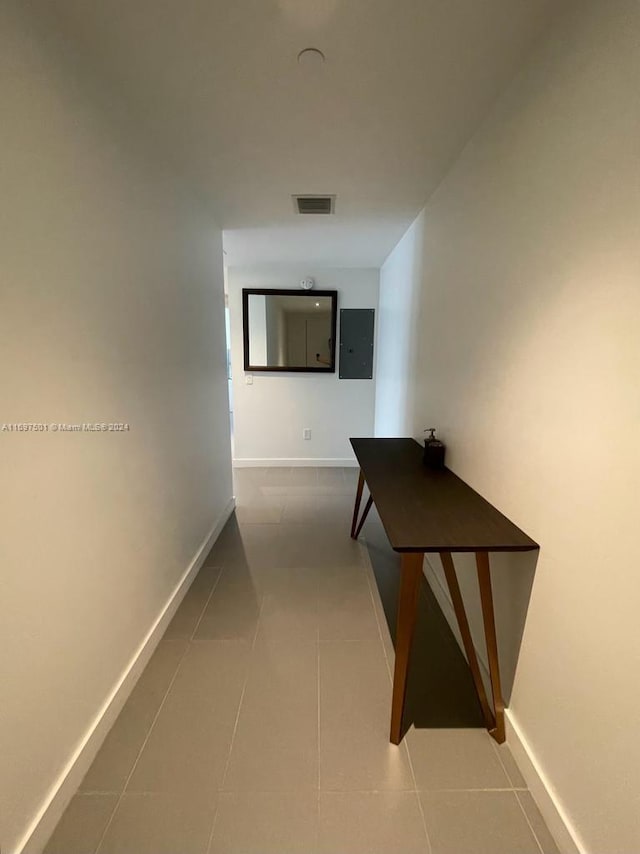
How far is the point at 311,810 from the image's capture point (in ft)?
3.56

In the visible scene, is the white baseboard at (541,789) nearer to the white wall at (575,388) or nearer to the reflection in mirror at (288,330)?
the white wall at (575,388)

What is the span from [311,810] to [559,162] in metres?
2.05

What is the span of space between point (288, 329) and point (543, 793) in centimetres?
388

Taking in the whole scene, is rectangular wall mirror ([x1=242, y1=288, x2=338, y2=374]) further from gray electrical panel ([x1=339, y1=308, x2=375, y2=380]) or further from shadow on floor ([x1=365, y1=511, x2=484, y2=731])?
shadow on floor ([x1=365, y1=511, x2=484, y2=731])

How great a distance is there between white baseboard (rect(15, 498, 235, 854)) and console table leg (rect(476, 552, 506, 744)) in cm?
140

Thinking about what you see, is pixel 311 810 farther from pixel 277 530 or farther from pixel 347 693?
pixel 277 530

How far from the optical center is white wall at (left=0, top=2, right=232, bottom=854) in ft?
3.07

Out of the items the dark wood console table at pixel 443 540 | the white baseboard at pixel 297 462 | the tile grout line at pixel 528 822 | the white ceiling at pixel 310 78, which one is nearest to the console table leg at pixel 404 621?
the dark wood console table at pixel 443 540

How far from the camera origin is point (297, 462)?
445 centimetres

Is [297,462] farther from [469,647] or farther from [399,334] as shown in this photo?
[469,647]

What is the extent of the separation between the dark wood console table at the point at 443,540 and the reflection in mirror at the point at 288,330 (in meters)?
2.70

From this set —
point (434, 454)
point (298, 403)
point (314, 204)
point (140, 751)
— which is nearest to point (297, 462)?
point (298, 403)

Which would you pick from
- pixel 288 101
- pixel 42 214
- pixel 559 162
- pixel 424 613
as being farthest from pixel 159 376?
pixel 424 613

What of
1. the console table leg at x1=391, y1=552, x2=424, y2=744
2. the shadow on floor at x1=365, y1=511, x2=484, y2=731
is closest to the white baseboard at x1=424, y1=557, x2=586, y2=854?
the shadow on floor at x1=365, y1=511, x2=484, y2=731
